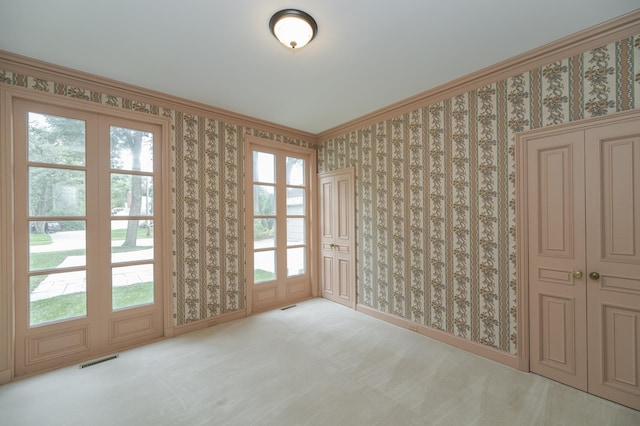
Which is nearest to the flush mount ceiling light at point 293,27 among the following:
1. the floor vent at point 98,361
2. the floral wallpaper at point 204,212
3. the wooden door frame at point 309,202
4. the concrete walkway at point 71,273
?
the floral wallpaper at point 204,212

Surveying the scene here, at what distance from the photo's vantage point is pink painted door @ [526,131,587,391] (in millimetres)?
2271

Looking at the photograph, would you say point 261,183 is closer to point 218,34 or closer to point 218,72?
point 218,72

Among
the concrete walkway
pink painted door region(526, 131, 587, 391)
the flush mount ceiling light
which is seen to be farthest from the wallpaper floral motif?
the concrete walkway

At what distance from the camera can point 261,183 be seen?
4277mm

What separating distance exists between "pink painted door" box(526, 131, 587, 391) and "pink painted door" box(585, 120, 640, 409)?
0.20ft

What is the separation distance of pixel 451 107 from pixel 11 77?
4.38 metres

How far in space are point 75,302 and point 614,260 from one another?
16.2 feet

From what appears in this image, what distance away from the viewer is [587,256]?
224cm

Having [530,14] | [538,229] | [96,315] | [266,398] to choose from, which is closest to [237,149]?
[96,315]

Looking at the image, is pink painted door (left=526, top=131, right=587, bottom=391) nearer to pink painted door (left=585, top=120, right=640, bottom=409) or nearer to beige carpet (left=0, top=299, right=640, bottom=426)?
pink painted door (left=585, top=120, right=640, bottom=409)

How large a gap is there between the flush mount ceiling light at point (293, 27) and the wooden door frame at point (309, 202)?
2.13 metres

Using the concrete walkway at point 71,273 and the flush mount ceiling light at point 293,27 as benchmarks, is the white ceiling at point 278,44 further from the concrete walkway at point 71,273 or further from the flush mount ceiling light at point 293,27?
the concrete walkway at point 71,273

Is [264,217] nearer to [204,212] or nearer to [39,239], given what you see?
[204,212]

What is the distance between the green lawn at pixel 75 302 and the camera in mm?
2650
